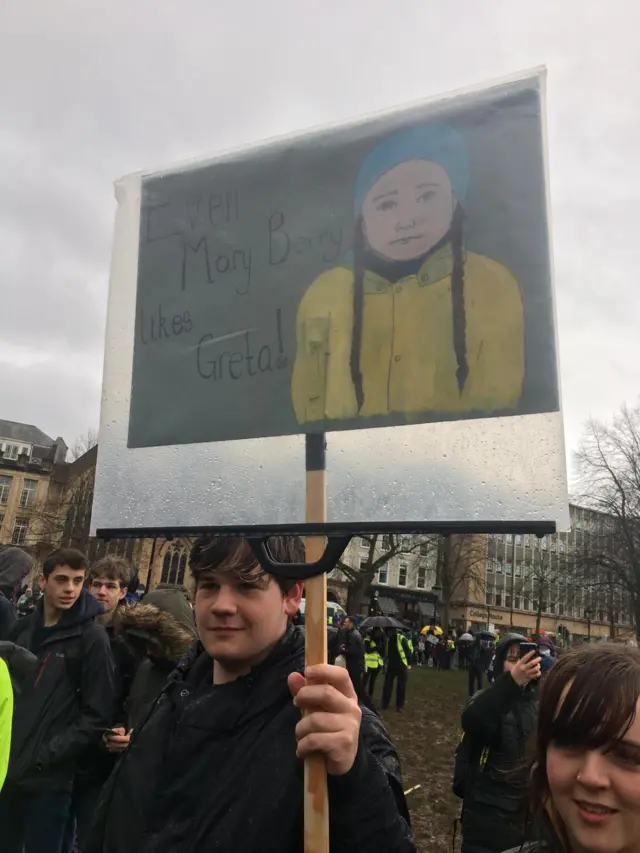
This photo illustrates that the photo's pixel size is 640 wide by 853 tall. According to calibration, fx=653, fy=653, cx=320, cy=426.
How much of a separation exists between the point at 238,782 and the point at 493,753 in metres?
2.35

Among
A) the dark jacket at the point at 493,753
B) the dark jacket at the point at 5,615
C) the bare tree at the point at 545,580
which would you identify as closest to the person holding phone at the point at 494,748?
the dark jacket at the point at 493,753

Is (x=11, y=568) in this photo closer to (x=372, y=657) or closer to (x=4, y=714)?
(x=4, y=714)

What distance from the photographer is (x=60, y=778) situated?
3312mm

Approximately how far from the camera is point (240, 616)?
1.66 m

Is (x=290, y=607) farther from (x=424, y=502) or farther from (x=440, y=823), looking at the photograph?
(x=440, y=823)

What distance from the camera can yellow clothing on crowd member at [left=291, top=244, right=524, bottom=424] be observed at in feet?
4.99

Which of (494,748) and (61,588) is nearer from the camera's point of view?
(494,748)

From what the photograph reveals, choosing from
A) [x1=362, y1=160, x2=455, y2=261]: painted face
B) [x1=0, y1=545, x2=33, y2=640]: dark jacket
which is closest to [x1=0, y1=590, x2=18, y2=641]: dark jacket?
[x1=0, y1=545, x2=33, y2=640]: dark jacket

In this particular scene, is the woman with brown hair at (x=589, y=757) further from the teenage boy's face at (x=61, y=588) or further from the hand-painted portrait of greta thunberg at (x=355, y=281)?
the teenage boy's face at (x=61, y=588)

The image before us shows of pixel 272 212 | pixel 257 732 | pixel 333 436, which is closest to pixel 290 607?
pixel 257 732

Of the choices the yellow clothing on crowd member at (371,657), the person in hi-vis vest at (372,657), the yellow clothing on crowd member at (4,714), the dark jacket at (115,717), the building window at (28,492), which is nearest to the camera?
the yellow clothing on crowd member at (4,714)

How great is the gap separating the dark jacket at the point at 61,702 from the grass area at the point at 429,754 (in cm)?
333

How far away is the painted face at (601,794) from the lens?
133 centimetres

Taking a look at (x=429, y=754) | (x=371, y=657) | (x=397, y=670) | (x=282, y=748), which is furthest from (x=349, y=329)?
(x=371, y=657)
